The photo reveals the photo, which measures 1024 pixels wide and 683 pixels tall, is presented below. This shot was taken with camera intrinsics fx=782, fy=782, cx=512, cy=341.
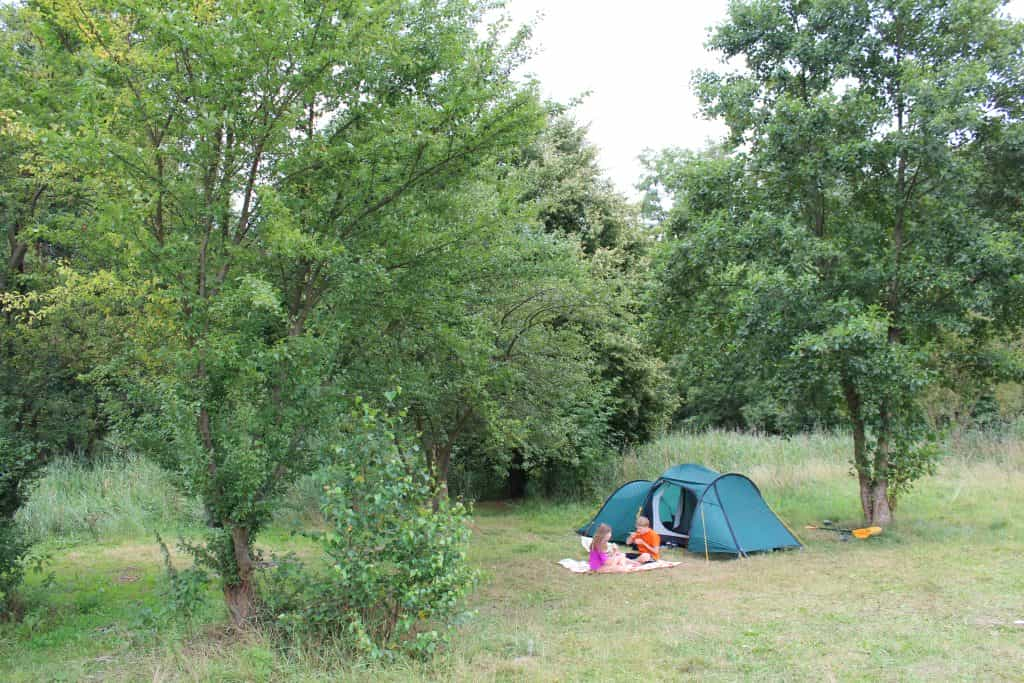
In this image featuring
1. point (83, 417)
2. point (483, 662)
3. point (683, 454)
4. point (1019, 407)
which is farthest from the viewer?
point (1019, 407)

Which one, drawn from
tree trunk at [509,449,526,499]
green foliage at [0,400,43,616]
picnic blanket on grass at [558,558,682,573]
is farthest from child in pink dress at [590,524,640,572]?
tree trunk at [509,449,526,499]

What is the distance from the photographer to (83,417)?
1423 cm

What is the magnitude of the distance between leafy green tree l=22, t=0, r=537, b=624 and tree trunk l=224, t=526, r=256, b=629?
0.04 feet

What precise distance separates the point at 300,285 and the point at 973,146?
31.1 ft

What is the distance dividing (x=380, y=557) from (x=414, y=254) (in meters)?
2.87

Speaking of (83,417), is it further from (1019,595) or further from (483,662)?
(1019,595)

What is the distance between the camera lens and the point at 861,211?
11516 mm

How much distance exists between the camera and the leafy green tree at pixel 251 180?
5832mm

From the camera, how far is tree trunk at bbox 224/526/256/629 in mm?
6148

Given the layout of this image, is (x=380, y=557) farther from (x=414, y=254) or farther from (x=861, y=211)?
(x=861, y=211)

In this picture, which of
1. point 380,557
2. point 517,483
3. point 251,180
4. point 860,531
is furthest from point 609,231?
point 380,557

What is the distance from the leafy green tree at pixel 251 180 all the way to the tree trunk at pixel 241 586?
1 cm

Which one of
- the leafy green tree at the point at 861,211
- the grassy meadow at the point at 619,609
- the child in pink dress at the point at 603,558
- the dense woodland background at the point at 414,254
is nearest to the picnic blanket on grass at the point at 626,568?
the child in pink dress at the point at 603,558

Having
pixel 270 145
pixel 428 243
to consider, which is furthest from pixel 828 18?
pixel 270 145
